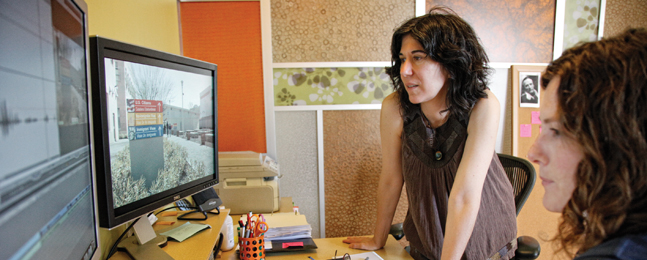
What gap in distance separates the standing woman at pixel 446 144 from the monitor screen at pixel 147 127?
73cm

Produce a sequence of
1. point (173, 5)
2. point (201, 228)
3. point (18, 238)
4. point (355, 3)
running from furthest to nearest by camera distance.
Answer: point (355, 3), point (173, 5), point (201, 228), point (18, 238)

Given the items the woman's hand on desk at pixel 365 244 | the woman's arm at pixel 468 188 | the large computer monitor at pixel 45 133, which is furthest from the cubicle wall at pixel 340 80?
the large computer monitor at pixel 45 133

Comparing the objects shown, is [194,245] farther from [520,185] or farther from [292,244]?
[520,185]

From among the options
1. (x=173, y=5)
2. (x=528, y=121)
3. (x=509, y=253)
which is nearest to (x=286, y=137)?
(x=173, y=5)

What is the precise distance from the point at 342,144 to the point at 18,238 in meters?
2.11

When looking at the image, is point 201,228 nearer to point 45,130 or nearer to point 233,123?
point 45,130

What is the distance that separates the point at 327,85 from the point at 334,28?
16.1 inches

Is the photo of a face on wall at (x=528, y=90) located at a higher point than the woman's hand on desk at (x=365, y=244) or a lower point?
higher

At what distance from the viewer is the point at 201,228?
1189mm

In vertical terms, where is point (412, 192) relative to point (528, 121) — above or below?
below

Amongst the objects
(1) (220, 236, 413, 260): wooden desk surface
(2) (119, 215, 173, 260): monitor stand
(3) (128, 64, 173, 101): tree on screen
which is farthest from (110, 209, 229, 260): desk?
(3) (128, 64, 173, 101): tree on screen

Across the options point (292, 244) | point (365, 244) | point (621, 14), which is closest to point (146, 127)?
point (292, 244)

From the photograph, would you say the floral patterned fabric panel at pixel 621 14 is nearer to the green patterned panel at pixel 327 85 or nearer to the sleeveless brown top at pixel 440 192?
the green patterned panel at pixel 327 85

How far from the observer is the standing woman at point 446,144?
1129 millimetres
